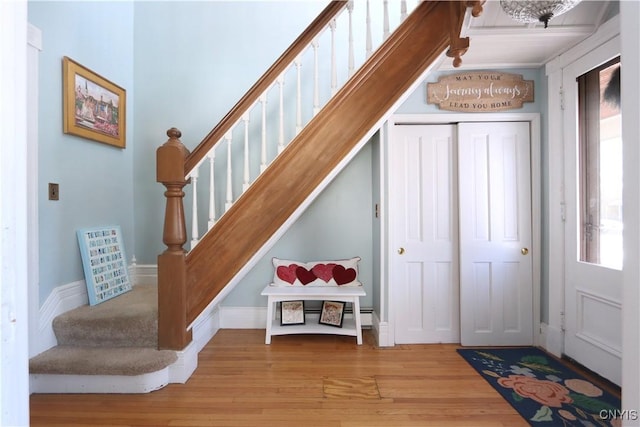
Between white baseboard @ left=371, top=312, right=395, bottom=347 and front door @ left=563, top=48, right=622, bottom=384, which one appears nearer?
front door @ left=563, top=48, right=622, bottom=384

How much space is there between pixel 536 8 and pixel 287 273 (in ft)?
7.98

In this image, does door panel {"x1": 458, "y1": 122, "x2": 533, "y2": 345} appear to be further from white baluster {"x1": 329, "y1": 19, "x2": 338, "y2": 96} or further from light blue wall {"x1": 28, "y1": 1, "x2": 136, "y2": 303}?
light blue wall {"x1": 28, "y1": 1, "x2": 136, "y2": 303}

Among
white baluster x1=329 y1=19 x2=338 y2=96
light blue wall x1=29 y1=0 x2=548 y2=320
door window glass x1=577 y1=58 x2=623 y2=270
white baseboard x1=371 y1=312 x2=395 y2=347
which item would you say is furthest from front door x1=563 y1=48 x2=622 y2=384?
white baluster x1=329 y1=19 x2=338 y2=96

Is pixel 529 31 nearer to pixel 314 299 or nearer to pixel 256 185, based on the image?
pixel 256 185

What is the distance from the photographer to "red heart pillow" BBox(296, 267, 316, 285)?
115 inches

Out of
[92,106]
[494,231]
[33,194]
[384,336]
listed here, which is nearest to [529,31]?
[494,231]

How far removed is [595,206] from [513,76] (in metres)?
1.20

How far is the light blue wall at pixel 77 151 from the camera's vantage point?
2154 millimetres

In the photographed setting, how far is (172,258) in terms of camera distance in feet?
6.77

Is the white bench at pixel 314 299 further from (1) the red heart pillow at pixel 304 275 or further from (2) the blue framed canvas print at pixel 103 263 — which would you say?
(2) the blue framed canvas print at pixel 103 263

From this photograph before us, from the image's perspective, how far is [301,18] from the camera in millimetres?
3021

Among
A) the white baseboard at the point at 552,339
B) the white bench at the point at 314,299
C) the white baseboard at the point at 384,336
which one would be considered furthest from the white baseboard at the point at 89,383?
the white baseboard at the point at 552,339

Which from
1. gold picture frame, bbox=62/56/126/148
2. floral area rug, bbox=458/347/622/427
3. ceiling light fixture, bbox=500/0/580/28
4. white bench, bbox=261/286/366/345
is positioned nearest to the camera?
ceiling light fixture, bbox=500/0/580/28

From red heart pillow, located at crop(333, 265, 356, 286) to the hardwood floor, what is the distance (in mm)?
585
